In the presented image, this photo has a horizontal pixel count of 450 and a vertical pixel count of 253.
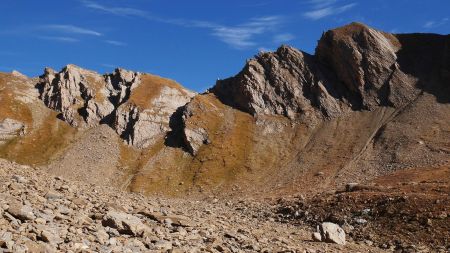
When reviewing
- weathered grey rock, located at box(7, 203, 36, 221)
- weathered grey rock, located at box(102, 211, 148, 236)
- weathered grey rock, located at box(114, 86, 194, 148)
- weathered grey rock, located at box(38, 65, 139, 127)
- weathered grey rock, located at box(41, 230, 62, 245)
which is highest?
weathered grey rock, located at box(38, 65, 139, 127)

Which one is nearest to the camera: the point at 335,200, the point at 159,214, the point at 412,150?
the point at 159,214

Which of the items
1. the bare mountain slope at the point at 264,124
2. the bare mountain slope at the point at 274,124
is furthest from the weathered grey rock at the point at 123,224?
the bare mountain slope at the point at 274,124

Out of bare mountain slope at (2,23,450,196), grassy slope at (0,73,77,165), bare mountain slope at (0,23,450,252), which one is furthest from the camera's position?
grassy slope at (0,73,77,165)

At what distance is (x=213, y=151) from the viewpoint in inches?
4306

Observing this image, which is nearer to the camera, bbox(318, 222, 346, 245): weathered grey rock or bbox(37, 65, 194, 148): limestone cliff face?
bbox(318, 222, 346, 245): weathered grey rock

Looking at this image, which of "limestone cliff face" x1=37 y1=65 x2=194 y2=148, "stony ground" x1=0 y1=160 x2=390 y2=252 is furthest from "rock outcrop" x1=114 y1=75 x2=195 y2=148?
"stony ground" x1=0 y1=160 x2=390 y2=252

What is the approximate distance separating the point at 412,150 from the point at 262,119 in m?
43.2

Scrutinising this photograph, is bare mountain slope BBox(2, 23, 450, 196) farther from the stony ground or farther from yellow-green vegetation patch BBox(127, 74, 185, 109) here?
the stony ground

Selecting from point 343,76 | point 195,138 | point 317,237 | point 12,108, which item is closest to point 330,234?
point 317,237

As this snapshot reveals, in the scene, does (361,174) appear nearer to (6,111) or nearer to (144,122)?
(144,122)

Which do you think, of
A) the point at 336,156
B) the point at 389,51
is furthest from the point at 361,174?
the point at 389,51

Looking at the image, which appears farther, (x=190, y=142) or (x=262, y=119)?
(x=262, y=119)

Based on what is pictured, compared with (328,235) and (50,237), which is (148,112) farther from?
(50,237)

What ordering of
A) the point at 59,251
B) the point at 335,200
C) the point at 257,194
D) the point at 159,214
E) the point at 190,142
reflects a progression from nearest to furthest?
the point at 59,251 → the point at 159,214 → the point at 335,200 → the point at 257,194 → the point at 190,142
